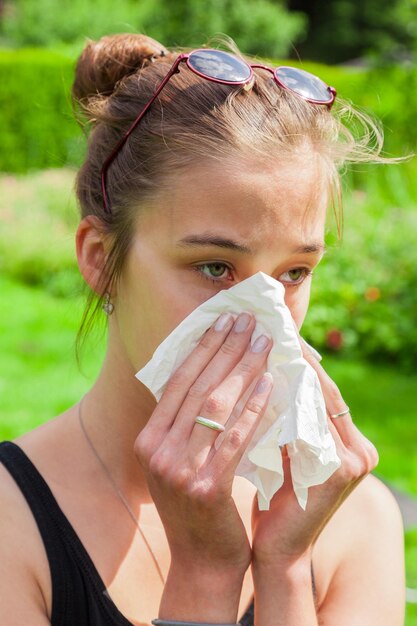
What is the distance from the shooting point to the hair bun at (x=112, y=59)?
2541 millimetres

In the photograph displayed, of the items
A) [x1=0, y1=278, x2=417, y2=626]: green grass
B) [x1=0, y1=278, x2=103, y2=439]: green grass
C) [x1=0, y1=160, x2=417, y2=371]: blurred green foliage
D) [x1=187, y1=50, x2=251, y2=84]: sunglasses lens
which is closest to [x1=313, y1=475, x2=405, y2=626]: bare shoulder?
[x1=187, y1=50, x2=251, y2=84]: sunglasses lens

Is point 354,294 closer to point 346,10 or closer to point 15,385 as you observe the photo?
point 15,385

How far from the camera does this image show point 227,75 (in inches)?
86.8

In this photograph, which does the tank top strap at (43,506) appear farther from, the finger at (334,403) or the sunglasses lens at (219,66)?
the sunglasses lens at (219,66)

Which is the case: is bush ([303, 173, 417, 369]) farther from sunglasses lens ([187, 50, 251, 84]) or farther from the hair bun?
sunglasses lens ([187, 50, 251, 84])

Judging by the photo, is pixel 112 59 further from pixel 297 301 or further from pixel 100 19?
pixel 100 19

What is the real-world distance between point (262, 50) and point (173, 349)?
29.8 m

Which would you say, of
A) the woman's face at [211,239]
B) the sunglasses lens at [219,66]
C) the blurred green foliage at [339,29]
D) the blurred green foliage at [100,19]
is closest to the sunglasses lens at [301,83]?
the sunglasses lens at [219,66]

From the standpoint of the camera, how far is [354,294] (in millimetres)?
8172

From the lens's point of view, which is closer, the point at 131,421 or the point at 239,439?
the point at 239,439

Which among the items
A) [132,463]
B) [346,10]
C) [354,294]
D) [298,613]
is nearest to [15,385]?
[354,294]

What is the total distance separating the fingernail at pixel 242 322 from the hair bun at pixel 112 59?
0.89 meters

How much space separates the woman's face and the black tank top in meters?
0.42

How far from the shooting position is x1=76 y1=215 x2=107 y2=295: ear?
2328 millimetres
